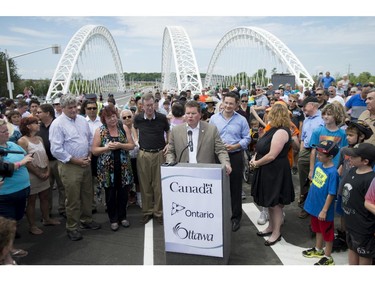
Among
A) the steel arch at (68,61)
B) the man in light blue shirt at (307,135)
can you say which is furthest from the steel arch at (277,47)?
the man in light blue shirt at (307,135)

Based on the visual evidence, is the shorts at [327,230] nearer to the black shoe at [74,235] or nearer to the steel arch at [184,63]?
the black shoe at [74,235]

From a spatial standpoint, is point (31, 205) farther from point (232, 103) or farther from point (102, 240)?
point (232, 103)

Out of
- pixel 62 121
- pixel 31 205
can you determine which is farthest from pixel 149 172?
pixel 31 205

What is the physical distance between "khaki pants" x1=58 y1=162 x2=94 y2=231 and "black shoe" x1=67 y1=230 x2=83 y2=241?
0.16 ft

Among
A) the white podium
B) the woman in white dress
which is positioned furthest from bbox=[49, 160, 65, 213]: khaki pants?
the white podium

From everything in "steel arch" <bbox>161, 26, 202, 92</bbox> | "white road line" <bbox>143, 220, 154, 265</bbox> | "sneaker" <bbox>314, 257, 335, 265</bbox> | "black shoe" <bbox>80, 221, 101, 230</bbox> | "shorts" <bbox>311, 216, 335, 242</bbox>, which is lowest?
"white road line" <bbox>143, 220, 154, 265</bbox>

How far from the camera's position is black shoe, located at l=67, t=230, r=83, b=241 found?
4477 mm

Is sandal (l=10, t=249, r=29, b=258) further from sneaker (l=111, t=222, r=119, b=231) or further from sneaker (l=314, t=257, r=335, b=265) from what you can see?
sneaker (l=314, t=257, r=335, b=265)

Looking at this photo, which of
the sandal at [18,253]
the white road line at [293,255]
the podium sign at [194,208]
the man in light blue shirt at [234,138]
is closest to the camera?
the podium sign at [194,208]

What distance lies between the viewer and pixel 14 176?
392 cm

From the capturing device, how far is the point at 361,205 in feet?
9.89

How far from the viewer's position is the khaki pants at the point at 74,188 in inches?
175

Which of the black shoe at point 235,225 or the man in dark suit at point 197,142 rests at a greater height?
the man in dark suit at point 197,142

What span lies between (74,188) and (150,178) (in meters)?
1.23
